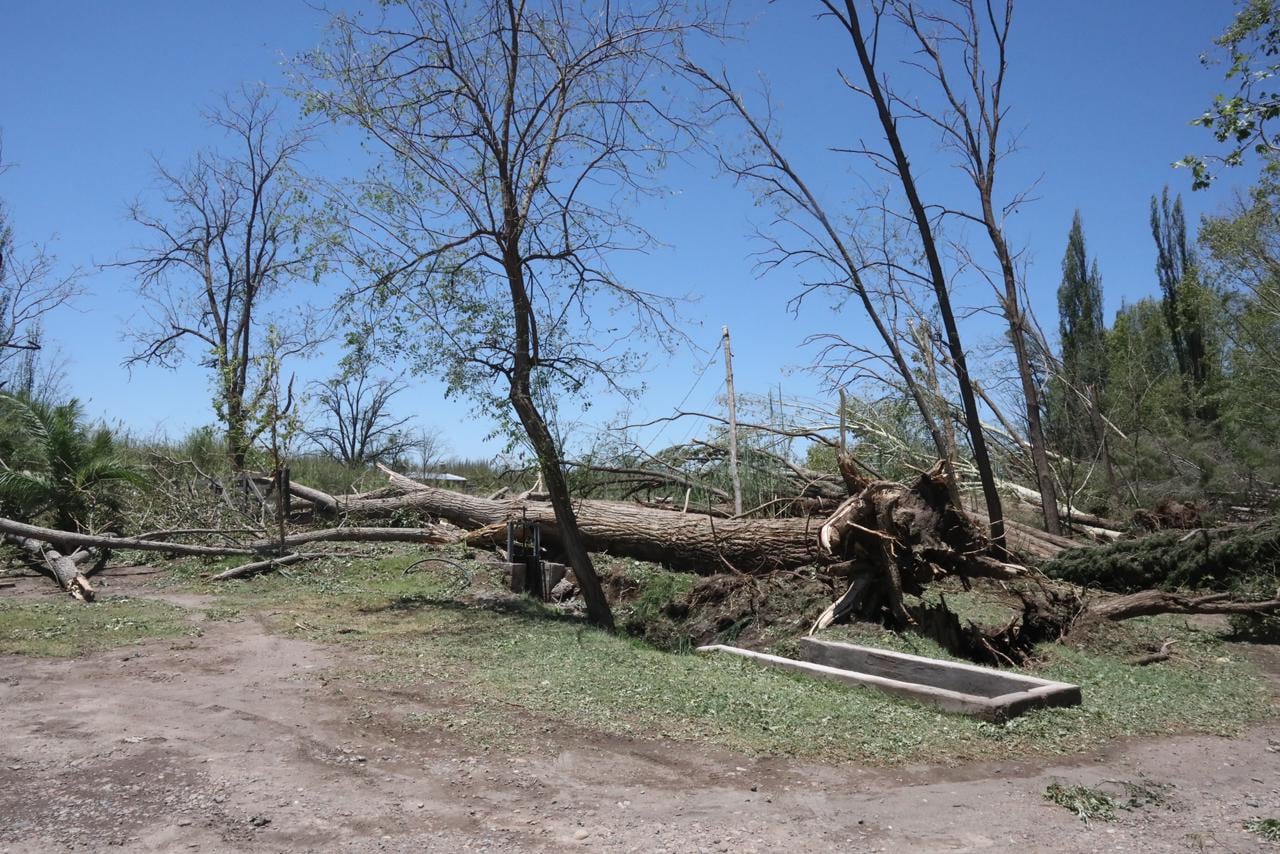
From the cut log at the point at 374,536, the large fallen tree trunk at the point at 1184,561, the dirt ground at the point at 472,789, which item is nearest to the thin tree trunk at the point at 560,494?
the dirt ground at the point at 472,789

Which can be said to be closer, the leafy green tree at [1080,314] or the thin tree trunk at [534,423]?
the thin tree trunk at [534,423]

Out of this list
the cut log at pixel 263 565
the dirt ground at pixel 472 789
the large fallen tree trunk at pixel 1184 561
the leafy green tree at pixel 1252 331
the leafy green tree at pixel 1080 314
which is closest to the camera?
the dirt ground at pixel 472 789

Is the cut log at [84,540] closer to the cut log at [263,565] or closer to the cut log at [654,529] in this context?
the cut log at [263,565]

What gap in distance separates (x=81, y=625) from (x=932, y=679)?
6.77m

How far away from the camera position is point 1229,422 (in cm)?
2544

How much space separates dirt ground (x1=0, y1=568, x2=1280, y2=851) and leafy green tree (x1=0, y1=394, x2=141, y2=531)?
7819 millimetres

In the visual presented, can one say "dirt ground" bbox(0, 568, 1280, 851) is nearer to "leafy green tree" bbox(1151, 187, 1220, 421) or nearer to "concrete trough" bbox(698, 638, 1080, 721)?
"concrete trough" bbox(698, 638, 1080, 721)

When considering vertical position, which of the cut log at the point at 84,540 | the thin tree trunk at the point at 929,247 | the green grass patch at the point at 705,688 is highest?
the thin tree trunk at the point at 929,247

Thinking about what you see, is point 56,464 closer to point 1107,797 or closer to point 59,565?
point 59,565

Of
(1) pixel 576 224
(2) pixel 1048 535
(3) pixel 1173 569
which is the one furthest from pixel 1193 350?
(1) pixel 576 224

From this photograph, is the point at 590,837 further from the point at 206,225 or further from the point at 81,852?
the point at 206,225

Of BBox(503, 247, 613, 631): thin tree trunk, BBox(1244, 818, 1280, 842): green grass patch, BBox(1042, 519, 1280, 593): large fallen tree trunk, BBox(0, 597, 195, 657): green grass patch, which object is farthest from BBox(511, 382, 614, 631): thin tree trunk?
BBox(1244, 818, 1280, 842): green grass patch

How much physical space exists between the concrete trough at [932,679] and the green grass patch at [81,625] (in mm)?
4691

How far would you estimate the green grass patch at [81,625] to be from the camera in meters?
7.11
